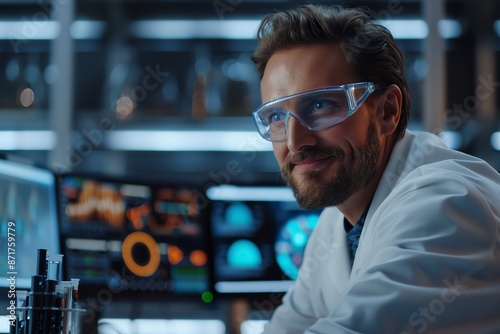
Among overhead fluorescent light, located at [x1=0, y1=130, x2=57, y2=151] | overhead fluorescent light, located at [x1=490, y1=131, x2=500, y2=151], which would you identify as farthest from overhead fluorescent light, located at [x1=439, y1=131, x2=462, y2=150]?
overhead fluorescent light, located at [x1=0, y1=130, x2=57, y2=151]

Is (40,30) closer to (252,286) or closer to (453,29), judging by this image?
(252,286)

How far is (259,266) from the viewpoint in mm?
2299

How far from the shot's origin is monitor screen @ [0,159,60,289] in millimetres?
1402

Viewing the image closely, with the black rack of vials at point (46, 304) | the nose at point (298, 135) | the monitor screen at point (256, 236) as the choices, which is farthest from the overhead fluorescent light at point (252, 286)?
the black rack of vials at point (46, 304)

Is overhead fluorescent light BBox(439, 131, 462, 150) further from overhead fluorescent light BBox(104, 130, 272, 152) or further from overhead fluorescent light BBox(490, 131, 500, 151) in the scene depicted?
overhead fluorescent light BBox(104, 130, 272, 152)

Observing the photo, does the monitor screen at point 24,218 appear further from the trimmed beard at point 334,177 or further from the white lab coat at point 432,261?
the white lab coat at point 432,261

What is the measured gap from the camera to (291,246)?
2318 mm

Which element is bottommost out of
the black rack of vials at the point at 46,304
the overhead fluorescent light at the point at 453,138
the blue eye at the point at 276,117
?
the black rack of vials at the point at 46,304

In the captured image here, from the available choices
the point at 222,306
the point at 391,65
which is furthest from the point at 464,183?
the point at 222,306

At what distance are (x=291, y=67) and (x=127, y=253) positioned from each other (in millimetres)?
1021

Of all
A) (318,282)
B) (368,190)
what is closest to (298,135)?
(368,190)

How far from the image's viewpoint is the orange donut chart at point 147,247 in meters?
2.15

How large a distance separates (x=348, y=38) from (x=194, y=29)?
1.98 metres

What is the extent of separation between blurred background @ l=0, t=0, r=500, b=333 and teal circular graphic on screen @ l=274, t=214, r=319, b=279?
0.54 meters
